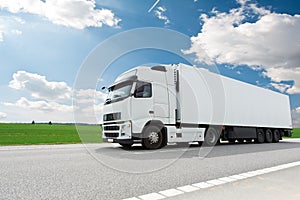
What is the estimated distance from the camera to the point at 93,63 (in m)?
8.70

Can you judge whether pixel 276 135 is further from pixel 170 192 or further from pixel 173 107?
pixel 170 192

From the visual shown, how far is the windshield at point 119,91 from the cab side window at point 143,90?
32 cm

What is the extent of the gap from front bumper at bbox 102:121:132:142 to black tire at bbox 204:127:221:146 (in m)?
4.73

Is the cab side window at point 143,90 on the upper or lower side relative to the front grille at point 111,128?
upper

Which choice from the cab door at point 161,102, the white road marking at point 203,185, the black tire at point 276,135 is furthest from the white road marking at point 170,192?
the black tire at point 276,135

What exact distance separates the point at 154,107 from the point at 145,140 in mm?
1371

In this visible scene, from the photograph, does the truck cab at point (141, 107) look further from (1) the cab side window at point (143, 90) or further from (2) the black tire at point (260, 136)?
(2) the black tire at point (260, 136)

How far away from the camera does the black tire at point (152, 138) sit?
33.3ft

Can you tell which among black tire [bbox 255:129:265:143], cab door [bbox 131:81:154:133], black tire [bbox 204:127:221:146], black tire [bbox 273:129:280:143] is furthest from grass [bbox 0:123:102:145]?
black tire [bbox 273:129:280:143]

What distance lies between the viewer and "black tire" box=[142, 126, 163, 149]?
33.3 ft

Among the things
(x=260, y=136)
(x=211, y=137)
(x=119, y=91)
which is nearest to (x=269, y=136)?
(x=260, y=136)

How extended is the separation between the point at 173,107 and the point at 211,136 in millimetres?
3421

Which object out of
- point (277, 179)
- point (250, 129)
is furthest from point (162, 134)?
point (250, 129)

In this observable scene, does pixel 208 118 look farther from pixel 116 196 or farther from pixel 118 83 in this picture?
pixel 116 196
